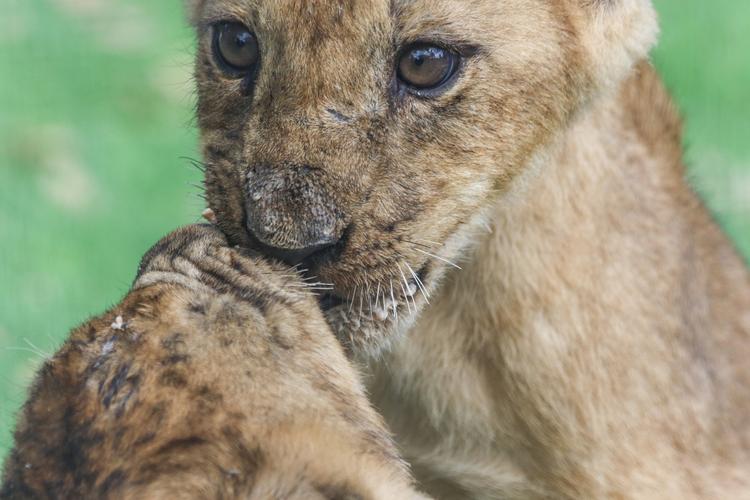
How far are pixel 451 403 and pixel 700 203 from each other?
130 cm

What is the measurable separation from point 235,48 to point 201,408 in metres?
1.30

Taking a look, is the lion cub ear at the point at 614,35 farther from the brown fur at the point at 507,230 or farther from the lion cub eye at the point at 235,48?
the lion cub eye at the point at 235,48

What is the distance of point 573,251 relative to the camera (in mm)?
4254

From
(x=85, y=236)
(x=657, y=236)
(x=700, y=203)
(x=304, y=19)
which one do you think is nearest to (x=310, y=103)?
Answer: (x=304, y=19)

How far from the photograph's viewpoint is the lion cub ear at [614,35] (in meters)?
3.95

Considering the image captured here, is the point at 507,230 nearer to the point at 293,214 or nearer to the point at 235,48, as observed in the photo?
the point at 235,48

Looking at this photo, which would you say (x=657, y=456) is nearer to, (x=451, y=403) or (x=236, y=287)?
(x=451, y=403)

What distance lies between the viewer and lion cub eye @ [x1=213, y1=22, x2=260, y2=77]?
372 centimetres

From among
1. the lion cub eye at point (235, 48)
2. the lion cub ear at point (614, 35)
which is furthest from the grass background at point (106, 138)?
the lion cub eye at point (235, 48)

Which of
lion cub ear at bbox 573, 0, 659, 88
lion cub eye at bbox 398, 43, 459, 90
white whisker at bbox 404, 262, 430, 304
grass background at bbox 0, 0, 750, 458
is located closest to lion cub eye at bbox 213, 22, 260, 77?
lion cub eye at bbox 398, 43, 459, 90

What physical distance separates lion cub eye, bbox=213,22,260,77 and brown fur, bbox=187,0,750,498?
4 cm

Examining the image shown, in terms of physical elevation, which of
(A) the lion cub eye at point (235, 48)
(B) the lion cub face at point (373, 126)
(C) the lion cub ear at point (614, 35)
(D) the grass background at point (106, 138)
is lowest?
(B) the lion cub face at point (373, 126)

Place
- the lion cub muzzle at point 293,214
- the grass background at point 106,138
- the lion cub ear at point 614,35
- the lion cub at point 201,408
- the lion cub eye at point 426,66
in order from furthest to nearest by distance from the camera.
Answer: the grass background at point 106,138, the lion cub ear at point 614,35, the lion cub eye at point 426,66, the lion cub muzzle at point 293,214, the lion cub at point 201,408

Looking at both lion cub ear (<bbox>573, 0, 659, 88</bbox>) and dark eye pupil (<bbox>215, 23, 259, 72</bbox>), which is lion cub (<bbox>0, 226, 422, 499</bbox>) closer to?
dark eye pupil (<bbox>215, 23, 259, 72</bbox>)
